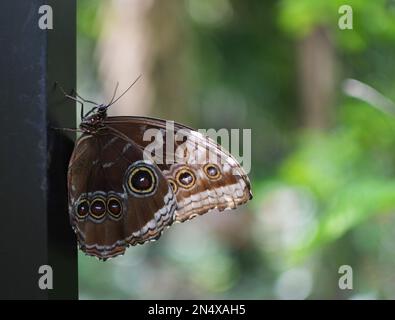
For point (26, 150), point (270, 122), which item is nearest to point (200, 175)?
point (26, 150)

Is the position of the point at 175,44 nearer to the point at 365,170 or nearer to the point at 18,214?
the point at 365,170

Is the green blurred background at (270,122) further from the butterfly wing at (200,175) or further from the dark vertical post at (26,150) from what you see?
the dark vertical post at (26,150)

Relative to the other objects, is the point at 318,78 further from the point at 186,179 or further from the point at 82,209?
Result: the point at 82,209

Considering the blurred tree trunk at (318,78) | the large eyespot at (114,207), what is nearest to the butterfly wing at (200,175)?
the large eyespot at (114,207)

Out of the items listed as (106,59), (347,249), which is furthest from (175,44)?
(347,249)

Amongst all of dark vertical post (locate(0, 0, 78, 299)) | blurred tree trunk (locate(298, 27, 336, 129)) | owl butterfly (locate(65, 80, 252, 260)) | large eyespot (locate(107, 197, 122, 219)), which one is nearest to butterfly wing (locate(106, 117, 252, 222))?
owl butterfly (locate(65, 80, 252, 260))
